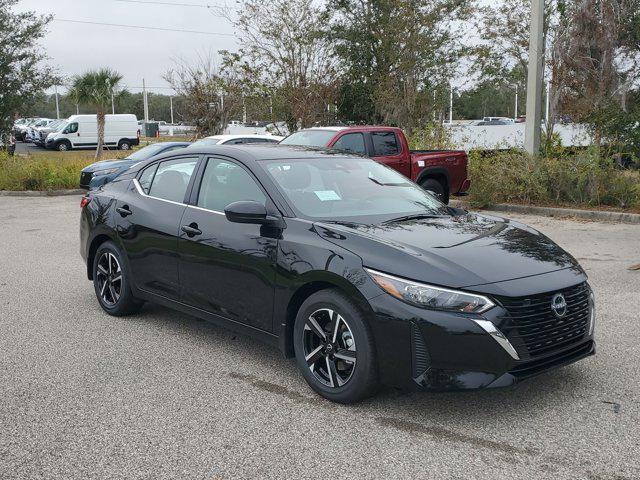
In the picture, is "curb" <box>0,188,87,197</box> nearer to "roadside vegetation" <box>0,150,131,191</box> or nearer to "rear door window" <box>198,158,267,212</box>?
"roadside vegetation" <box>0,150,131,191</box>

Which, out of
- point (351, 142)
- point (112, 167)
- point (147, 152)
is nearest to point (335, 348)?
point (351, 142)

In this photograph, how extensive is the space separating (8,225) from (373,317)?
1107cm

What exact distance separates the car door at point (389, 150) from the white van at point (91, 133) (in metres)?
34.7

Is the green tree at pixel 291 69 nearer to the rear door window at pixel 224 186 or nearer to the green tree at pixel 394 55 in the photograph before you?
the green tree at pixel 394 55

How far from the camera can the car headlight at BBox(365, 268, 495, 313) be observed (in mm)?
3842

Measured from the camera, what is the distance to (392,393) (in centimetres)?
446

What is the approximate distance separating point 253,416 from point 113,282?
Result: 9.12 feet

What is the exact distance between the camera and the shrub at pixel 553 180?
540 inches

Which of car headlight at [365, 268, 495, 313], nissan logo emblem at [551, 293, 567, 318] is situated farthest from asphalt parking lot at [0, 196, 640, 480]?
car headlight at [365, 268, 495, 313]

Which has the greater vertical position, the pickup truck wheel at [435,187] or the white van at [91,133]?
the white van at [91,133]

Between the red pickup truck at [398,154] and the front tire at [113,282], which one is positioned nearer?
the front tire at [113,282]

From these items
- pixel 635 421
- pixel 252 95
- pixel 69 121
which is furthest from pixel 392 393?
pixel 69 121

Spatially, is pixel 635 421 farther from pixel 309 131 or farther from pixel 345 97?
pixel 345 97

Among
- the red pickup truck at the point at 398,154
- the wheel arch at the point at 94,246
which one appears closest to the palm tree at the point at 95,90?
the red pickup truck at the point at 398,154
